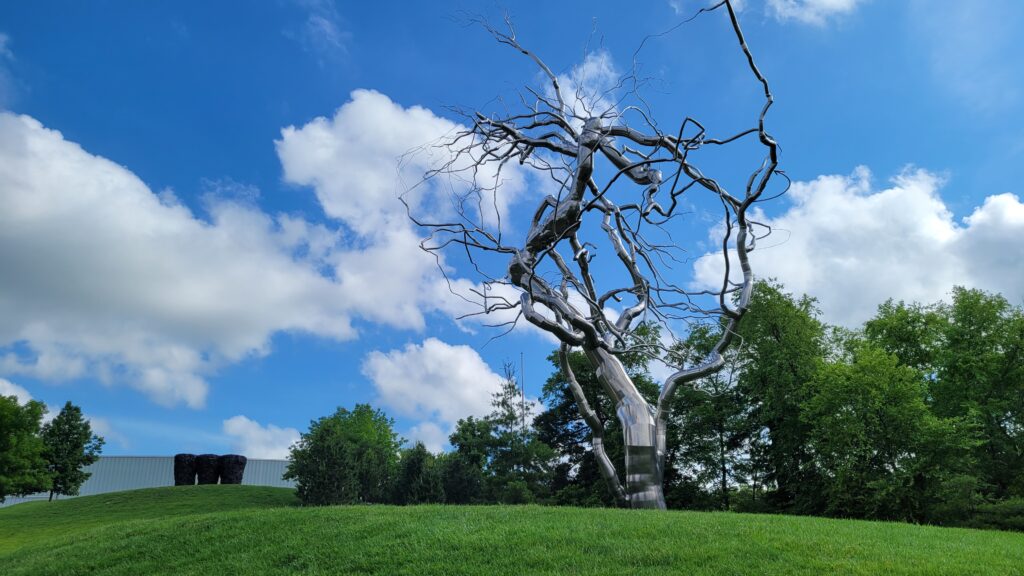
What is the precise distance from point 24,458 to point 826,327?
37.8 metres

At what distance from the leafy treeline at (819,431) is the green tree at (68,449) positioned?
18224 millimetres

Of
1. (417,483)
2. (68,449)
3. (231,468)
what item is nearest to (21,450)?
(68,449)

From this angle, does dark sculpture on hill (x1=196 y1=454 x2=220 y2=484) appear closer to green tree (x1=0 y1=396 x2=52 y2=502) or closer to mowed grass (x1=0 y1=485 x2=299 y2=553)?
mowed grass (x1=0 y1=485 x2=299 y2=553)

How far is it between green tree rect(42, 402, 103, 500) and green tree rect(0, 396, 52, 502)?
228 cm

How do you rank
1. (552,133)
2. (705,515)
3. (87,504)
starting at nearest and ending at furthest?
1. (705,515)
2. (552,133)
3. (87,504)

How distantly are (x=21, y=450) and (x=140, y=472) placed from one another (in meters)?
10.6

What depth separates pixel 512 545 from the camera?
945cm

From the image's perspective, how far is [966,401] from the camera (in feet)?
86.7

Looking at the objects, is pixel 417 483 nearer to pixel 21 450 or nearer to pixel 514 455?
pixel 514 455

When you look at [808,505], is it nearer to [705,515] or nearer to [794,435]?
[794,435]

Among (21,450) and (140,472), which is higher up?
(21,450)

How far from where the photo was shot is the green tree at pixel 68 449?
3706cm

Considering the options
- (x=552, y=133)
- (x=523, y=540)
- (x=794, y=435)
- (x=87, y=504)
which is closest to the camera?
(x=523, y=540)

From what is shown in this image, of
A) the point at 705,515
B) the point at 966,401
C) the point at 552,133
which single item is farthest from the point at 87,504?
the point at 966,401
